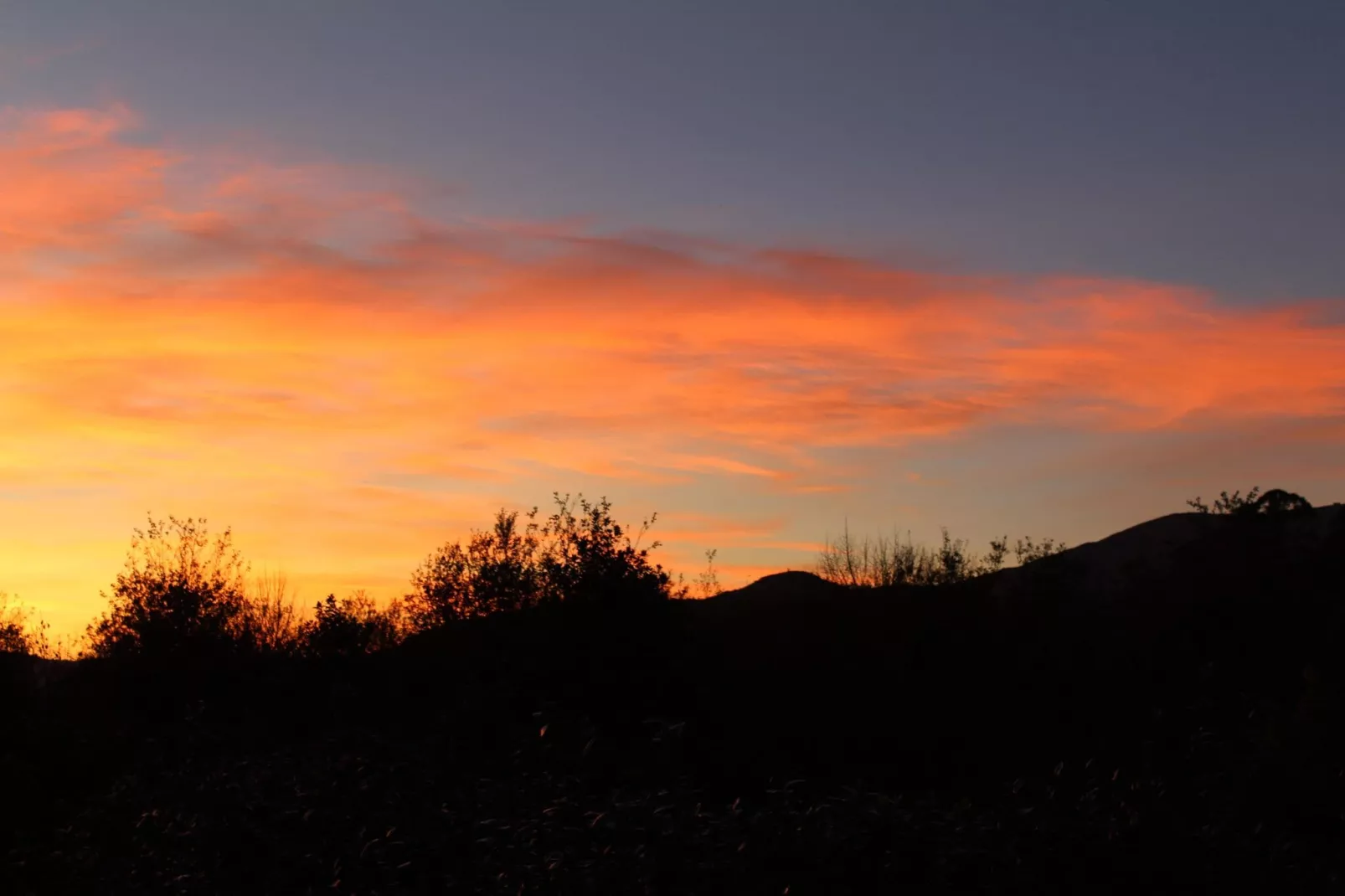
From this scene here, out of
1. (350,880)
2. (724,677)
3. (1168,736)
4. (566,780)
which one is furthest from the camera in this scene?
(724,677)

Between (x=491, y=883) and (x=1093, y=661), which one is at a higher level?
(x=1093, y=661)

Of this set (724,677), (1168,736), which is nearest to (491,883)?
(1168,736)

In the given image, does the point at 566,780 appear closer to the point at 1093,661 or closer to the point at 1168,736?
the point at 1168,736

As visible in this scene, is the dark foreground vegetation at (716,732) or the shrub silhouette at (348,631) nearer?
the dark foreground vegetation at (716,732)

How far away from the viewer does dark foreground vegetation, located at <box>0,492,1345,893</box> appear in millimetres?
8688

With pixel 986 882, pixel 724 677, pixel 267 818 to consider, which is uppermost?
pixel 724 677

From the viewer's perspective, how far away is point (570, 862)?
8883 millimetres

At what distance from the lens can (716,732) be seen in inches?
1014

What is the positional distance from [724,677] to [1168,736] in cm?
1705

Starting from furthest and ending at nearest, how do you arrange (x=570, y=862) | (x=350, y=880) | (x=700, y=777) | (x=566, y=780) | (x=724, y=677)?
(x=724, y=677) < (x=700, y=777) < (x=566, y=780) < (x=350, y=880) < (x=570, y=862)

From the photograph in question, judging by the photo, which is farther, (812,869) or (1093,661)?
(1093,661)

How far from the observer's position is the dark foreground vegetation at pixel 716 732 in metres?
8.69

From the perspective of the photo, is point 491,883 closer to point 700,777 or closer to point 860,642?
point 700,777

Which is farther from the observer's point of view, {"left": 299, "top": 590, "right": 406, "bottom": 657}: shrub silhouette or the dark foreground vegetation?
{"left": 299, "top": 590, "right": 406, "bottom": 657}: shrub silhouette
